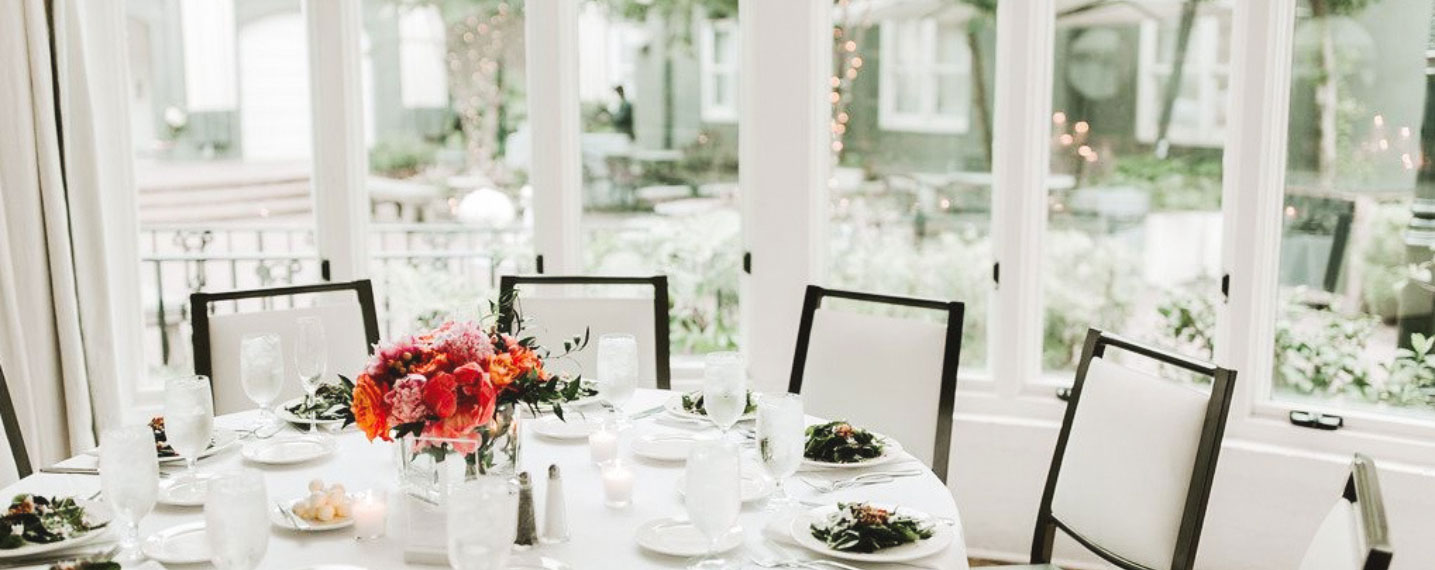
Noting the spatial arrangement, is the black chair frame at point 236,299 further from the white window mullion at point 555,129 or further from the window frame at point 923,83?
the window frame at point 923,83

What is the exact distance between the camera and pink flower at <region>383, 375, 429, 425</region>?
1677 millimetres

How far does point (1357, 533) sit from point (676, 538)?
88cm

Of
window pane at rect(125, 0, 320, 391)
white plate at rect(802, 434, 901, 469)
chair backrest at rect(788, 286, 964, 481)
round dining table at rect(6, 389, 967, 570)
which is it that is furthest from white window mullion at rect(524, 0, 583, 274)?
white plate at rect(802, 434, 901, 469)

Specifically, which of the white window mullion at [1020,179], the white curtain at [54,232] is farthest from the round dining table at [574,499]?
the white window mullion at [1020,179]

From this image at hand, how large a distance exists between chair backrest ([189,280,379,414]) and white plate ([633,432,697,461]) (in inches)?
31.9

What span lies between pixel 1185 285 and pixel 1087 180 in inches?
15.9

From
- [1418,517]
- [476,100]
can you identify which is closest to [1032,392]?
[1418,517]

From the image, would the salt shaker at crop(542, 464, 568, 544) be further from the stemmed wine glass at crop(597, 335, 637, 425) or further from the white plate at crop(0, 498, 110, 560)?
the white plate at crop(0, 498, 110, 560)

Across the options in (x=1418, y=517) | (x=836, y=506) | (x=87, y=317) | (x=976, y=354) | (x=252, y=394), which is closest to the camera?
(x=836, y=506)

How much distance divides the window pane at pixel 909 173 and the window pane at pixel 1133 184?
219 millimetres

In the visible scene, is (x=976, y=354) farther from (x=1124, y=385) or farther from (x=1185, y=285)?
(x=1124, y=385)

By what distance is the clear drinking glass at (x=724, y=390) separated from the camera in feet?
6.75

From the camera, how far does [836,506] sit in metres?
1.92

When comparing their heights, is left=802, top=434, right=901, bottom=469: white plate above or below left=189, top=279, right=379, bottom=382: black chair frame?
below
